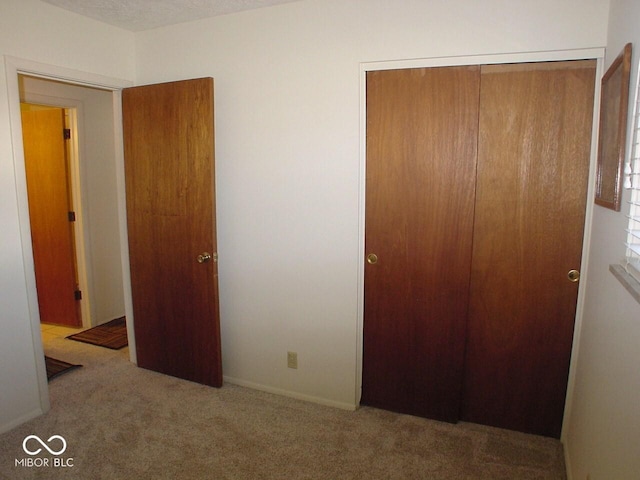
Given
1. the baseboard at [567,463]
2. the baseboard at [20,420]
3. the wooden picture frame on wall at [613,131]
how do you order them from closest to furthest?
1. the wooden picture frame on wall at [613,131]
2. the baseboard at [567,463]
3. the baseboard at [20,420]

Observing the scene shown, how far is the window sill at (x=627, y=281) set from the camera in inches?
47.5

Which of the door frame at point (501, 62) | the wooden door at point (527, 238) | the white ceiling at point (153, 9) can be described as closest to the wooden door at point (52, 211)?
the white ceiling at point (153, 9)

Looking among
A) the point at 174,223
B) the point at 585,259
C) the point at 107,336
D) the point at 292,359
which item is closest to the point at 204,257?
the point at 174,223

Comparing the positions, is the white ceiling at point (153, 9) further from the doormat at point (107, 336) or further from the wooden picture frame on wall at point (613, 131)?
the doormat at point (107, 336)

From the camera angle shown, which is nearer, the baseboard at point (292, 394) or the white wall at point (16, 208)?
the white wall at point (16, 208)

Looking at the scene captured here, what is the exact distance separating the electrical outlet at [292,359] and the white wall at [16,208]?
1.44m

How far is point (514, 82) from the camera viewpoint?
2113 mm

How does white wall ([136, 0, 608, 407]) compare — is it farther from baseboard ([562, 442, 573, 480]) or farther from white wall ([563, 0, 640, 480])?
baseboard ([562, 442, 573, 480])

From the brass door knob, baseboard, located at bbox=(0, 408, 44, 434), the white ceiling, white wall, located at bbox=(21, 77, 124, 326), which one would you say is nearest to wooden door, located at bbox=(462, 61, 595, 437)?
the brass door knob

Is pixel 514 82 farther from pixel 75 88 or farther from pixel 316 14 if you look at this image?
pixel 75 88

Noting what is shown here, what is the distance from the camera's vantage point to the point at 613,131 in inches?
64.8

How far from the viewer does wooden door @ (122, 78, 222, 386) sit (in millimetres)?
2650

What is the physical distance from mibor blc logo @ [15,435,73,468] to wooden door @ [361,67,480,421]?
1.66 m

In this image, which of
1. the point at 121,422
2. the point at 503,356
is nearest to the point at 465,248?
the point at 503,356
